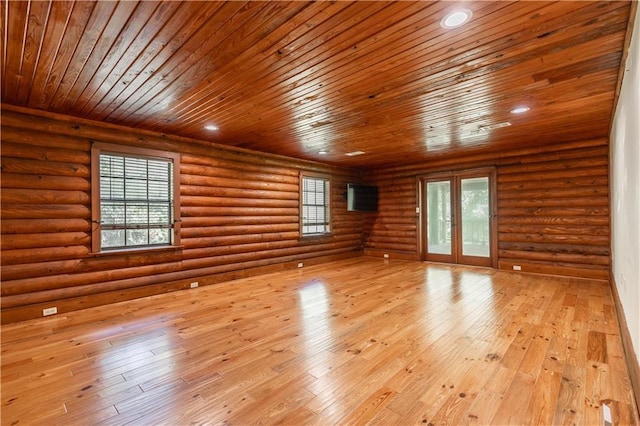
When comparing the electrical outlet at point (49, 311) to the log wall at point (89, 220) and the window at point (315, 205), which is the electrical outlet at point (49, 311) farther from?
the window at point (315, 205)

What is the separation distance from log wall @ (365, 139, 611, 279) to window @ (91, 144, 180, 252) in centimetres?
574

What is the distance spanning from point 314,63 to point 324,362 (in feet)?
8.22

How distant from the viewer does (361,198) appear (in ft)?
26.3

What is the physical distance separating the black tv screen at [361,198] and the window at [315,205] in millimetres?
599

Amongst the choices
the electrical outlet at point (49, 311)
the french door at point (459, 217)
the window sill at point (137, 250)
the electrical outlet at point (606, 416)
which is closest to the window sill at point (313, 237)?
the french door at point (459, 217)

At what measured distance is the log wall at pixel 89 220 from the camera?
3.59 m

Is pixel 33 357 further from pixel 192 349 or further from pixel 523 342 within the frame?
pixel 523 342

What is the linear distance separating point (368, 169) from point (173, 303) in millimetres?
5963

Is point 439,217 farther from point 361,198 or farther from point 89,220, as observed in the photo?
point 89,220

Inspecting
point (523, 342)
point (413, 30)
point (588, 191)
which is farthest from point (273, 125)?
point (588, 191)

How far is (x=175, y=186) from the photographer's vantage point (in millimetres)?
4941

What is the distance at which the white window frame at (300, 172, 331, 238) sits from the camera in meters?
7.00

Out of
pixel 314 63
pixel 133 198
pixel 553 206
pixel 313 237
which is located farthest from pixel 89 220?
pixel 553 206

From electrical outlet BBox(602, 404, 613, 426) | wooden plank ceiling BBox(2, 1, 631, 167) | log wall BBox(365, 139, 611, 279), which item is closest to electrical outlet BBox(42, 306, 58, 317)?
wooden plank ceiling BBox(2, 1, 631, 167)
